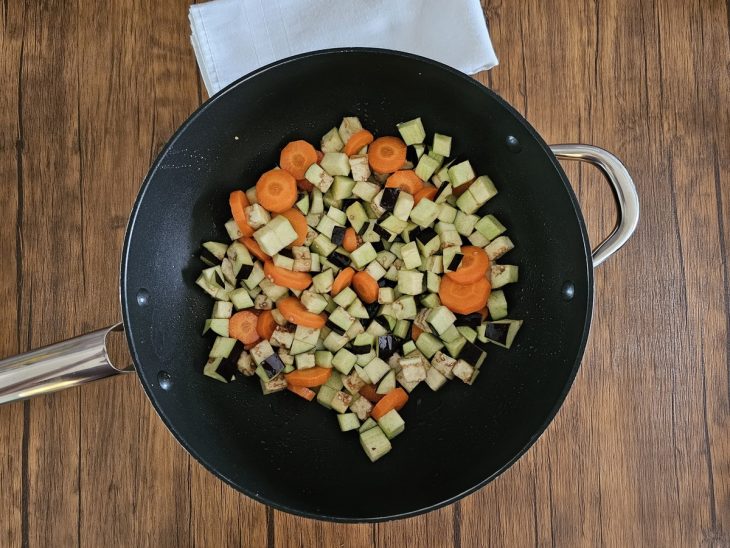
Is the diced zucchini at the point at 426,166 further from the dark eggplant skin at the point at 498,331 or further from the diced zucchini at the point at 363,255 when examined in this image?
the dark eggplant skin at the point at 498,331

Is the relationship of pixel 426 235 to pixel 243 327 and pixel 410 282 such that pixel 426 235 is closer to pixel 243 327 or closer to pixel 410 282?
pixel 410 282

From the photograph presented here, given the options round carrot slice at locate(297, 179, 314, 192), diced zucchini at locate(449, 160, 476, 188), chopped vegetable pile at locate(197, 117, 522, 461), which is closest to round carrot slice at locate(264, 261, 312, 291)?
chopped vegetable pile at locate(197, 117, 522, 461)

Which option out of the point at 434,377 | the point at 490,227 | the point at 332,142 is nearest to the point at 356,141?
the point at 332,142

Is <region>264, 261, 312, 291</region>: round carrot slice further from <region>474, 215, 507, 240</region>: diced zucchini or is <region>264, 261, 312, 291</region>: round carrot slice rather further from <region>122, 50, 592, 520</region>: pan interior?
<region>474, 215, 507, 240</region>: diced zucchini

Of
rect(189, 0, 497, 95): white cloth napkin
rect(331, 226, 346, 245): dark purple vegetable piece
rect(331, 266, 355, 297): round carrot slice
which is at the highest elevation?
rect(189, 0, 497, 95): white cloth napkin

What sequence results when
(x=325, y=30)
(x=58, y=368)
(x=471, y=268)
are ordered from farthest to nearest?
(x=325, y=30)
(x=471, y=268)
(x=58, y=368)

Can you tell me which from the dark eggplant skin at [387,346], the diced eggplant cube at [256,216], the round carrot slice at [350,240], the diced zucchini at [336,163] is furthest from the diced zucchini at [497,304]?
the diced eggplant cube at [256,216]

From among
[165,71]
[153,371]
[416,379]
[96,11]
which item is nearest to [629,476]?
[416,379]
